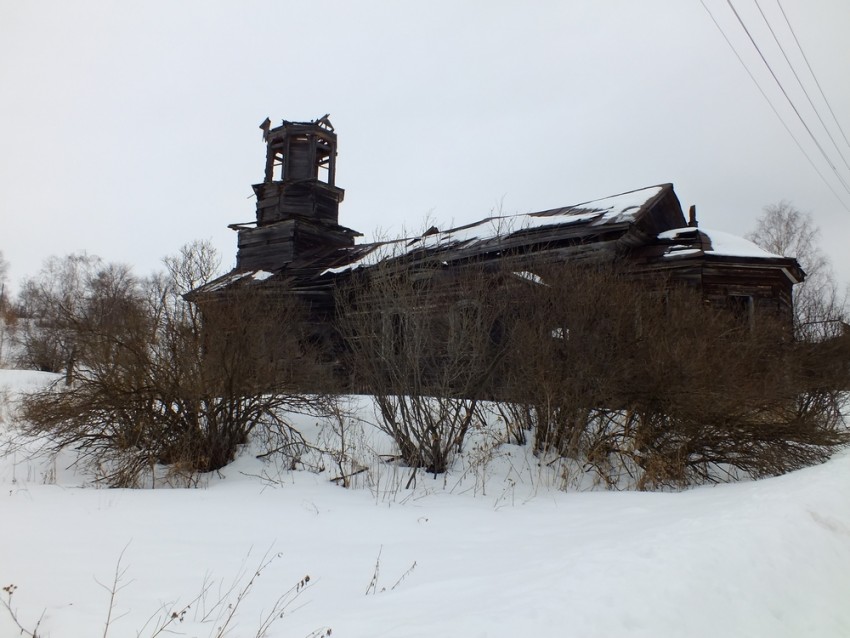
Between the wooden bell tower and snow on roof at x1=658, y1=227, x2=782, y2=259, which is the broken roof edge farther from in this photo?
the wooden bell tower

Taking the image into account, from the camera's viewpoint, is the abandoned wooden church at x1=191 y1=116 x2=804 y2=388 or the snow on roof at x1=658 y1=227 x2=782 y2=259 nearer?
the abandoned wooden church at x1=191 y1=116 x2=804 y2=388

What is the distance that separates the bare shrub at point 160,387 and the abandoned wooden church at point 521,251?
636 mm

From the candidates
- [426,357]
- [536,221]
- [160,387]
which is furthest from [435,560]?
[536,221]

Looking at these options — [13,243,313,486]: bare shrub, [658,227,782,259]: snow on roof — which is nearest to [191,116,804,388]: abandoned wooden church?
[658,227,782,259]: snow on roof

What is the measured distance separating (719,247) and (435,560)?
13.2 meters

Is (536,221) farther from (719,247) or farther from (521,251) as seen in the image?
(719,247)

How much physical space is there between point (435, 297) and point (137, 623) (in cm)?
616

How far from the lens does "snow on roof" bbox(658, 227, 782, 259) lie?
47.4 feet

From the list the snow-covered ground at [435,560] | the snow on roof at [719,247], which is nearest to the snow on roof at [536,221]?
the snow on roof at [719,247]

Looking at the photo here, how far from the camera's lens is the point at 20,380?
19656 mm

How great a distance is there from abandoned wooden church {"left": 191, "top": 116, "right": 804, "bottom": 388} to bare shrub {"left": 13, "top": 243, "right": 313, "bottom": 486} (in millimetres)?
636

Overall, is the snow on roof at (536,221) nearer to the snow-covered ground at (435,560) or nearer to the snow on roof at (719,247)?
the snow on roof at (719,247)

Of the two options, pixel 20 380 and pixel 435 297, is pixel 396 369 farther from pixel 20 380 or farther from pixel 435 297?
pixel 20 380

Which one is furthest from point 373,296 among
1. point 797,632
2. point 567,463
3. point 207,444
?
point 797,632
